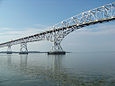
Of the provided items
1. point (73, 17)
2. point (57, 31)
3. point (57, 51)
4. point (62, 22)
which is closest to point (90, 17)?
point (73, 17)

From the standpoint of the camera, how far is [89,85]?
1208cm

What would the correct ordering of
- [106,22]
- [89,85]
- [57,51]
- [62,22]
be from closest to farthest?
[89,85]
[106,22]
[62,22]
[57,51]

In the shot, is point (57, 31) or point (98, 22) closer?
point (98, 22)

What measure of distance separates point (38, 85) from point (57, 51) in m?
68.3

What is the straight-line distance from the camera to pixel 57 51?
80375mm

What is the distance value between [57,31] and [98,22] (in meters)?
32.1

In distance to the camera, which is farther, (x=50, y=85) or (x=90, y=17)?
(x=90, y=17)

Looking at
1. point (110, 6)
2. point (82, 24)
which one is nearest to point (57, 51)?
point (82, 24)

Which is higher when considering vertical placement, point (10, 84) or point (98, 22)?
point (98, 22)

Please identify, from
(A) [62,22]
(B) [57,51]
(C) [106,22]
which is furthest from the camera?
(B) [57,51]

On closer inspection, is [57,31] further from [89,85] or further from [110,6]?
[89,85]

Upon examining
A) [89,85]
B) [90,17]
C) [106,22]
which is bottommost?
[89,85]

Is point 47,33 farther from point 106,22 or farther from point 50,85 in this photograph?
point 50,85

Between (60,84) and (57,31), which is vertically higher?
(57,31)
